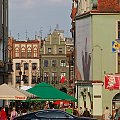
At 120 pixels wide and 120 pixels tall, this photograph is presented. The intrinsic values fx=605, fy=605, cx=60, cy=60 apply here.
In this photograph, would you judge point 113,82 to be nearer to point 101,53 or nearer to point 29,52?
point 101,53

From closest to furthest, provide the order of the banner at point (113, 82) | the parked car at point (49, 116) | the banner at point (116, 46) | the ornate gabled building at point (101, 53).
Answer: the parked car at point (49, 116)
the banner at point (113, 82)
the banner at point (116, 46)
the ornate gabled building at point (101, 53)

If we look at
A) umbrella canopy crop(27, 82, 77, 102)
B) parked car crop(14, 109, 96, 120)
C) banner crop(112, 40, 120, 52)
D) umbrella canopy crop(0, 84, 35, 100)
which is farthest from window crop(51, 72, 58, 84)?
parked car crop(14, 109, 96, 120)

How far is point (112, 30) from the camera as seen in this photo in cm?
5738

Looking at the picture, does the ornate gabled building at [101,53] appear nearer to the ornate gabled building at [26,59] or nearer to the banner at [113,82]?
the banner at [113,82]

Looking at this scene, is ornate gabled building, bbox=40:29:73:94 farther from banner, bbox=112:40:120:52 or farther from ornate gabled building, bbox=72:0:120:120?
banner, bbox=112:40:120:52

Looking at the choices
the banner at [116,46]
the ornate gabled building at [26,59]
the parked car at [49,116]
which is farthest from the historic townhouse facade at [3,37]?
the ornate gabled building at [26,59]

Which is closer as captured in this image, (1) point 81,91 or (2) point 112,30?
(2) point 112,30

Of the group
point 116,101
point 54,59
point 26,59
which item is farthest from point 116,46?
point 26,59

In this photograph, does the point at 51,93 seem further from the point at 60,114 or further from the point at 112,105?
the point at 112,105

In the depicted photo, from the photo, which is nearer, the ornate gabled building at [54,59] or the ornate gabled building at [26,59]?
the ornate gabled building at [54,59]

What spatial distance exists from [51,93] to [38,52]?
8602 cm

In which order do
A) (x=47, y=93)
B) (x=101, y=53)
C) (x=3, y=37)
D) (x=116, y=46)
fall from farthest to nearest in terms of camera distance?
(x=3, y=37) → (x=101, y=53) → (x=116, y=46) → (x=47, y=93)

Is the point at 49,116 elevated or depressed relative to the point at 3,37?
depressed

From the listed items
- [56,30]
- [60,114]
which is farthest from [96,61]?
[56,30]
